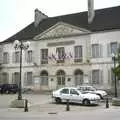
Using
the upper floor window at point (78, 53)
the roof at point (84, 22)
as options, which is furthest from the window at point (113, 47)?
the upper floor window at point (78, 53)

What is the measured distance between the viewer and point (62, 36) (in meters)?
45.6

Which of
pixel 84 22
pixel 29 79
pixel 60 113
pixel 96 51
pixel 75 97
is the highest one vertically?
pixel 84 22

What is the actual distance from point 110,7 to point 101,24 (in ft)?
16.4

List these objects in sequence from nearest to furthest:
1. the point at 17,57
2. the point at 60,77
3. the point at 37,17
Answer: the point at 60,77 → the point at 17,57 → the point at 37,17

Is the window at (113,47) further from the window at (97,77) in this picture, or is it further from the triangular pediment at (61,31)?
the triangular pediment at (61,31)

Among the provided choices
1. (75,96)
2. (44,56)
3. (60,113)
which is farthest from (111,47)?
(60,113)

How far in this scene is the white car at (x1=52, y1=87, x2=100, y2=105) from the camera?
82.7 feet

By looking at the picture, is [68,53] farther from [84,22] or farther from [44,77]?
[84,22]

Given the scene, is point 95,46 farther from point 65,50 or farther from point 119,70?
point 119,70

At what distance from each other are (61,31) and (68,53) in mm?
Result: 3571

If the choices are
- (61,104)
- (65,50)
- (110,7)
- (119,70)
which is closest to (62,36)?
(65,50)

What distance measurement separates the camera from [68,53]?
148ft

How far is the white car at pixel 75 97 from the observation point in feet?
82.7

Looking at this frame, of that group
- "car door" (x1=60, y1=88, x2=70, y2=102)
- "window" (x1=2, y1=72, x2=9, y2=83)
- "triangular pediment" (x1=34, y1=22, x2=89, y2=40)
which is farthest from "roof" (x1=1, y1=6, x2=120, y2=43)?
"car door" (x1=60, y1=88, x2=70, y2=102)
